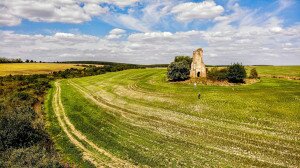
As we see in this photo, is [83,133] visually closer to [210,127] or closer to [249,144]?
[210,127]

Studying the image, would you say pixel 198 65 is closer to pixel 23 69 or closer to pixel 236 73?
pixel 236 73

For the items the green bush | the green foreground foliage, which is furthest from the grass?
the green bush

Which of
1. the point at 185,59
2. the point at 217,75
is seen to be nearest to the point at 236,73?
the point at 217,75

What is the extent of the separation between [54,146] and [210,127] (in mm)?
15931

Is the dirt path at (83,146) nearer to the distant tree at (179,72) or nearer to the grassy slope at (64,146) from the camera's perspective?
the grassy slope at (64,146)

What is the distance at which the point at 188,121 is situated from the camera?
34.8m

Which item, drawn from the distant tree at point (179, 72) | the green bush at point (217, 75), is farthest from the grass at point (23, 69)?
the green bush at point (217, 75)

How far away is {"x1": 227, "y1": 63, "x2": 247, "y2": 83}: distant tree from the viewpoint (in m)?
58.5

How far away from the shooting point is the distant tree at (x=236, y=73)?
58.5 meters

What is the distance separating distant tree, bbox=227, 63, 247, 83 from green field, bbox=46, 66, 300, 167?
15.3 ft

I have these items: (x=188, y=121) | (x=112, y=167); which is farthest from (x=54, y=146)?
(x=188, y=121)

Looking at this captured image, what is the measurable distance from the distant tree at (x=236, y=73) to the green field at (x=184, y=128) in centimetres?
466

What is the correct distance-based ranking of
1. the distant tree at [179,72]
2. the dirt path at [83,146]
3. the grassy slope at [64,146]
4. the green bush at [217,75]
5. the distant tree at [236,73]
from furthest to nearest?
the distant tree at [179,72], the green bush at [217,75], the distant tree at [236,73], the grassy slope at [64,146], the dirt path at [83,146]

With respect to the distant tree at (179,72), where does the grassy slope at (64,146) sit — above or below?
below
